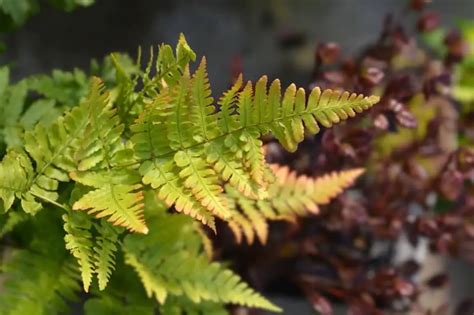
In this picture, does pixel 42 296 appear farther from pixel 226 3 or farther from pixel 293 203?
pixel 226 3

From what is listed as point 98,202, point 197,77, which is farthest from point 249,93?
point 98,202

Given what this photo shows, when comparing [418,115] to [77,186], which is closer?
[77,186]

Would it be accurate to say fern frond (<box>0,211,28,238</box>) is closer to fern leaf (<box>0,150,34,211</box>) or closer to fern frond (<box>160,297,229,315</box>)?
fern leaf (<box>0,150,34,211</box>)

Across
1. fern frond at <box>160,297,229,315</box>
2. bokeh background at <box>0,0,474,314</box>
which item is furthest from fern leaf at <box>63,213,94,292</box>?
bokeh background at <box>0,0,474,314</box>

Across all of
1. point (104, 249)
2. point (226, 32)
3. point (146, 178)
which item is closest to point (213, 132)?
point (146, 178)

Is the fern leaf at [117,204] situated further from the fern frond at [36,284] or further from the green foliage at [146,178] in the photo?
the fern frond at [36,284]

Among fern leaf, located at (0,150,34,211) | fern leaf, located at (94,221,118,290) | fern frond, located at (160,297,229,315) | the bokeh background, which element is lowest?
fern frond, located at (160,297,229,315)

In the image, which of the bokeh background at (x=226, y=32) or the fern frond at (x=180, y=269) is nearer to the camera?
the fern frond at (x=180, y=269)

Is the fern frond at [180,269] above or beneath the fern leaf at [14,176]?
beneath

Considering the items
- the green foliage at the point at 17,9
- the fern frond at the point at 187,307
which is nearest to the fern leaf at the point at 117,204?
the fern frond at the point at 187,307
